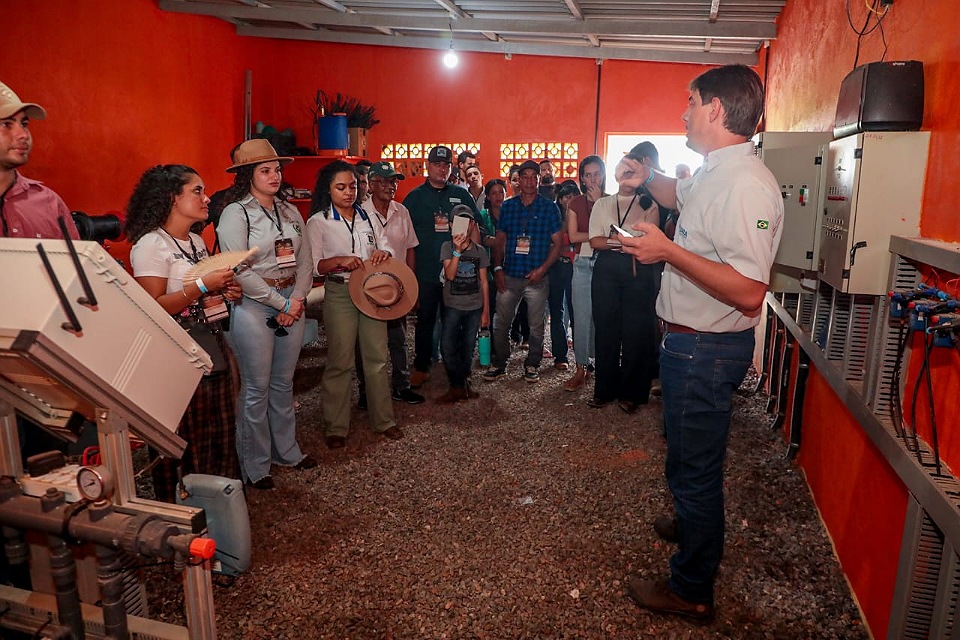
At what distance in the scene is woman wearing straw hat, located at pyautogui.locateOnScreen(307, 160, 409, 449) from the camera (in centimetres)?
390

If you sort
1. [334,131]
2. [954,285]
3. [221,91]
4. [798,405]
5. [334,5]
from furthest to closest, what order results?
[334,131], [221,91], [334,5], [798,405], [954,285]

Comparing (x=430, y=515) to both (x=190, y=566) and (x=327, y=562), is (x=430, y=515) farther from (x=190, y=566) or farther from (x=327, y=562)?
(x=190, y=566)

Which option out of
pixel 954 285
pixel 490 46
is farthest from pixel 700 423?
pixel 490 46

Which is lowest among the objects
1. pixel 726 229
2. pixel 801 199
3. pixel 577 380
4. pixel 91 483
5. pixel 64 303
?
pixel 577 380

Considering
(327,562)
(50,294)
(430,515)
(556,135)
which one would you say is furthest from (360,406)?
(556,135)

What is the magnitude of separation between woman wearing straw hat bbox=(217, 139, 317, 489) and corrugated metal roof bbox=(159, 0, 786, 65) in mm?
3799

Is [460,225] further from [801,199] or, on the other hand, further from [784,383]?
[784,383]

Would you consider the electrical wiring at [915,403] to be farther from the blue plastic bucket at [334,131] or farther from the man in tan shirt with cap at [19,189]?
the blue plastic bucket at [334,131]

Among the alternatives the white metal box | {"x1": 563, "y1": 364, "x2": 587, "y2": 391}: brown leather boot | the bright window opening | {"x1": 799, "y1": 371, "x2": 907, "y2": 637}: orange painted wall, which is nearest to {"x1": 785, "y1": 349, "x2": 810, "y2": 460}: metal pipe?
{"x1": 799, "y1": 371, "x2": 907, "y2": 637}: orange painted wall

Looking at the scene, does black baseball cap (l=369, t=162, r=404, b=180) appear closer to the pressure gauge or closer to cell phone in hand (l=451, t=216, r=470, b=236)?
cell phone in hand (l=451, t=216, r=470, b=236)

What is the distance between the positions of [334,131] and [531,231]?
4.87 m

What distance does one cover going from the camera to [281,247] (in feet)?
10.9

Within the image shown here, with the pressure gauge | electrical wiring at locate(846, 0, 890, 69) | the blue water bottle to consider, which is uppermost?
electrical wiring at locate(846, 0, 890, 69)

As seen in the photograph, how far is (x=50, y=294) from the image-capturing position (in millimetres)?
1429
